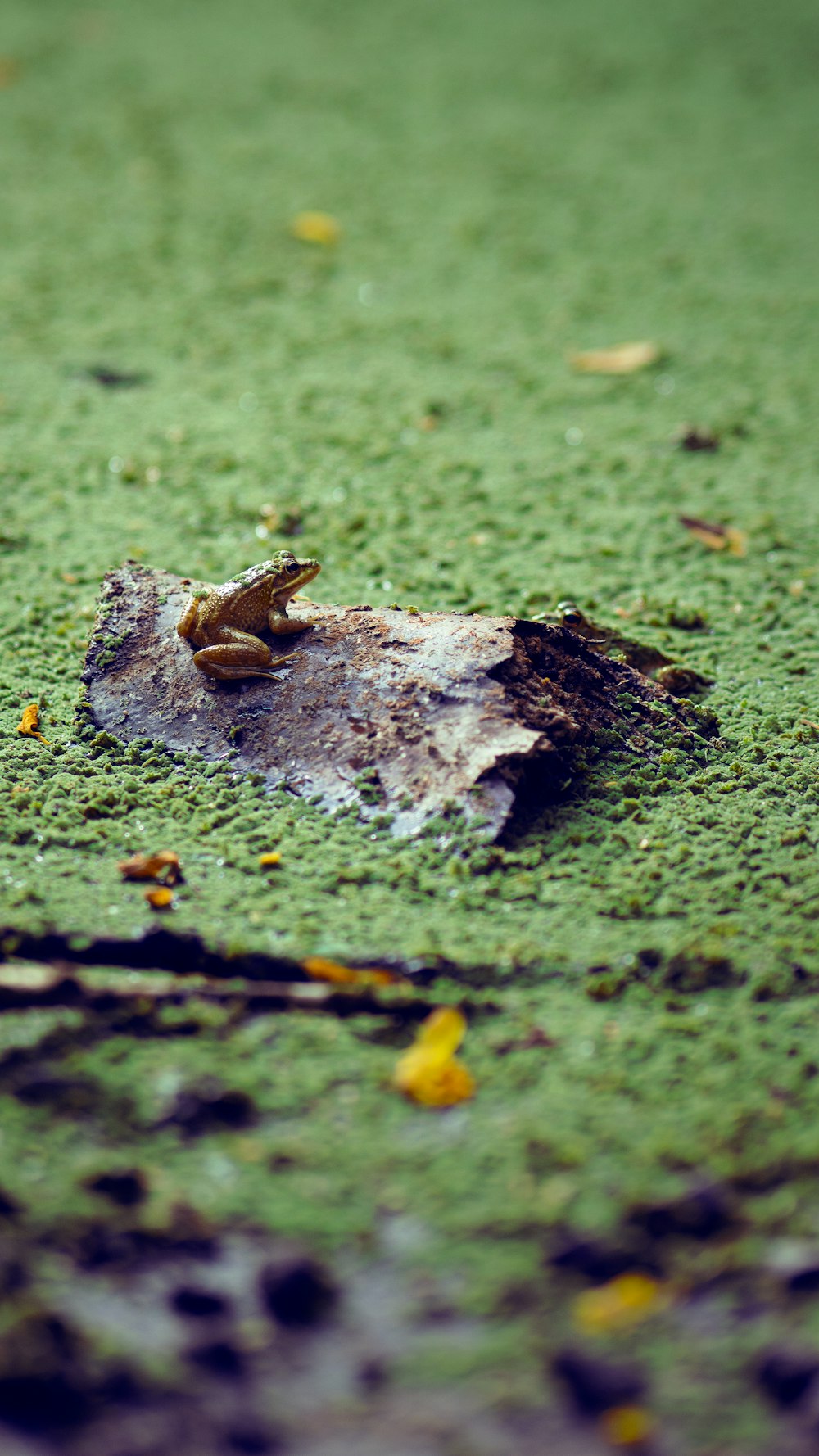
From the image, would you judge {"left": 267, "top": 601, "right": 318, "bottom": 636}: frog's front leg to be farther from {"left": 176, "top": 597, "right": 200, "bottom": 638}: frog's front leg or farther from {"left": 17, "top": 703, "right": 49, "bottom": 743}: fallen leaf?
{"left": 17, "top": 703, "right": 49, "bottom": 743}: fallen leaf

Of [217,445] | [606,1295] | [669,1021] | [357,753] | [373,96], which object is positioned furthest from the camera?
[373,96]

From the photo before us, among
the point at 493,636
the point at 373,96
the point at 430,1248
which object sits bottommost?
the point at 430,1248

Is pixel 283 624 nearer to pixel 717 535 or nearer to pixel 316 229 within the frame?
pixel 717 535

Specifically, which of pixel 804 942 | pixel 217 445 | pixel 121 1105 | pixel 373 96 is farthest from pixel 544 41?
pixel 121 1105

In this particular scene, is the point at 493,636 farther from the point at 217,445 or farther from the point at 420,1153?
the point at 217,445

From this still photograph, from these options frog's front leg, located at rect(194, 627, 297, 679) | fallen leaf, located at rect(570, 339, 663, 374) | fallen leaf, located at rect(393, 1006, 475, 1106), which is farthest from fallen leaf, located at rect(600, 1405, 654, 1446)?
fallen leaf, located at rect(570, 339, 663, 374)

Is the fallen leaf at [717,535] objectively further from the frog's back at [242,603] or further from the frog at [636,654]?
the frog's back at [242,603]

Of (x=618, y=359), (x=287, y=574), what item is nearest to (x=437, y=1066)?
(x=287, y=574)
